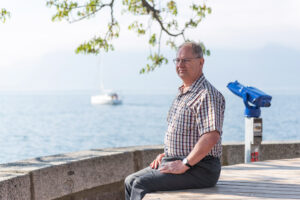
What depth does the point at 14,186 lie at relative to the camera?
3586 mm

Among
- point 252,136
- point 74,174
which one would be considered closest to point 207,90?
point 74,174

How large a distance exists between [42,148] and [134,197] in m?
38.2

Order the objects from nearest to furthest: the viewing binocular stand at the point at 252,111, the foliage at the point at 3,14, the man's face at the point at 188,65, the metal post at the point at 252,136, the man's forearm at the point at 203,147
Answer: the man's forearm at the point at 203,147
the man's face at the point at 188,65
the viewing binocular stand at the point at 252,111
the metal post at the point at 252,136
the foliage at the point at 3,14

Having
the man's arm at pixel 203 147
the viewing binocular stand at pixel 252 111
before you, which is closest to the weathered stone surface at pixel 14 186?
the man's arm at pixel 203 147

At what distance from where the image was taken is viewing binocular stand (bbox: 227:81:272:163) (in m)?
4.49

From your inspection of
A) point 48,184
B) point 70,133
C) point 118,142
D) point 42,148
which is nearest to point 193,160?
point 48,184

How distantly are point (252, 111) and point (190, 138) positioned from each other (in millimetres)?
1688

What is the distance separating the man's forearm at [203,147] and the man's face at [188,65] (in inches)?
18.2

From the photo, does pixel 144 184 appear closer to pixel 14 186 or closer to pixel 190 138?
pixel 190 138

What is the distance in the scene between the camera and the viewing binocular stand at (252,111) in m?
4.49

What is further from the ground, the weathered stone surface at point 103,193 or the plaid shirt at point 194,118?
the plaid shirt at point 194,118

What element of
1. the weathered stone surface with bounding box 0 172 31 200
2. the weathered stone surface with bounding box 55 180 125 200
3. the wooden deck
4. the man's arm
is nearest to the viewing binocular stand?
the wooden deck

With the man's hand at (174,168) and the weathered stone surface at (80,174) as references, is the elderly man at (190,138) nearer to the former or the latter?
the man's hand at (174,168)

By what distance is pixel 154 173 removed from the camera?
318 centimetres
